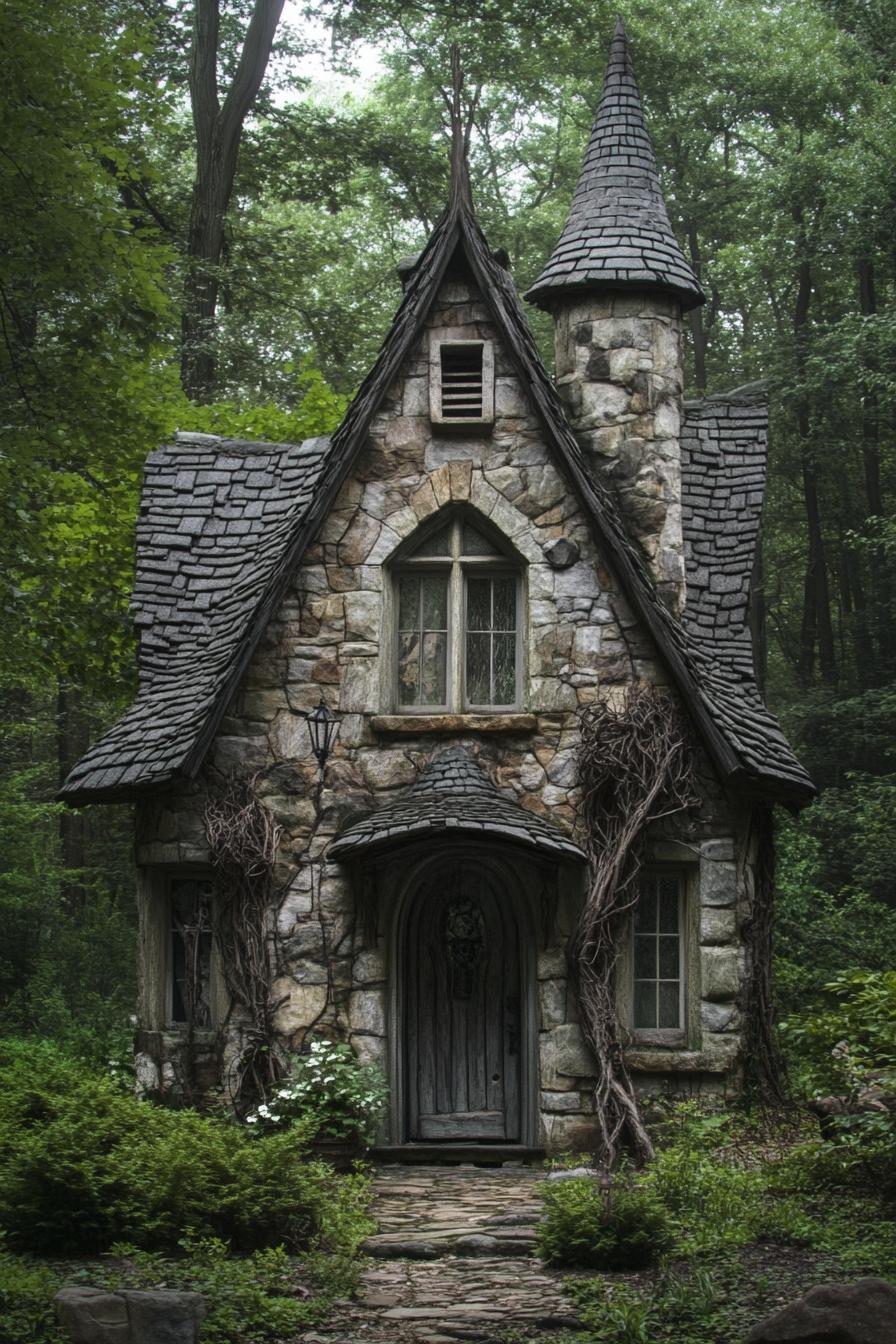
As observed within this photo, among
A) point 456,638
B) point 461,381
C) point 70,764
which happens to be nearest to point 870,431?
point 70,764

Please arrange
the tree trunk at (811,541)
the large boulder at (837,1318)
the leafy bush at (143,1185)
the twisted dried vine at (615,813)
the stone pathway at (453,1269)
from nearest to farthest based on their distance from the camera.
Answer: the large boulder at (837,1318) < the stone pathway at (453,1269) < the leafy bush at (143,1185) < the twisted dried vine at (615,813) < the tree trunk at (811,541)

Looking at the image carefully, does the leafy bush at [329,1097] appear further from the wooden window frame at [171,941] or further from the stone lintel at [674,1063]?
the stone lintel at [674,1063]

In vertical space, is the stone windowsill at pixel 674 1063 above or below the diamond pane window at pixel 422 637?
below

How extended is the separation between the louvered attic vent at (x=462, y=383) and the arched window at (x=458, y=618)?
2.38 feet

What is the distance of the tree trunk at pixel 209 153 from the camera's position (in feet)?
72.6

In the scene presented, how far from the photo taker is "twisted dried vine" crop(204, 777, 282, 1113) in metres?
12.2

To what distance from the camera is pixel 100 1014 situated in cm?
1950

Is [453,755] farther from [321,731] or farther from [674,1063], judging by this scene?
[674,1063]

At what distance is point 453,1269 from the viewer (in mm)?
8719

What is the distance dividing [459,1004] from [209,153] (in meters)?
13.6

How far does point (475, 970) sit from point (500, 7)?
1616 cm

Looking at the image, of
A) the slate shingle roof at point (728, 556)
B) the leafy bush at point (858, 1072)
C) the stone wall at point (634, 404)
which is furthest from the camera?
the stone wall at point (634, 404)

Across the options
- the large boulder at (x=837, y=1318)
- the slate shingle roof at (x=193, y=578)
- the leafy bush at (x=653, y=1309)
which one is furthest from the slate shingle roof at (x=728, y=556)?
the large boulder at (x=837, y=1318)

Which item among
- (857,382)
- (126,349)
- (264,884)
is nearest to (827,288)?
(857,382)
